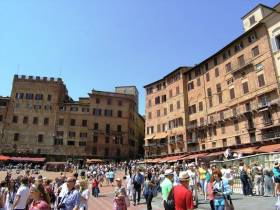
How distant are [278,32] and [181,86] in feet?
64.6

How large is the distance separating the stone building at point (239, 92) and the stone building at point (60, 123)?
1672 centimetres

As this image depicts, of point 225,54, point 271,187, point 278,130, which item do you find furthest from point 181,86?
point 271,187

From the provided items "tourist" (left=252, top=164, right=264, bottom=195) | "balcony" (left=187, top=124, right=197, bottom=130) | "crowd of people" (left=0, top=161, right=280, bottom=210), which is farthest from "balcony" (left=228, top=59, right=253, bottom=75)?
"tourist" (left=252, top=164, right=264, bottom=195)

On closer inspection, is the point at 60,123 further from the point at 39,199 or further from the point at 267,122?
the point at 39,199

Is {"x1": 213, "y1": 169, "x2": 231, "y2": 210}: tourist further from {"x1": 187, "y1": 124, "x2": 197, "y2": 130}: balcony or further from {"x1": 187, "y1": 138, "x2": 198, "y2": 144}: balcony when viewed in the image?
{"x1": 187, "y1": 124, "x2": 197, "y2": 130}: balcony

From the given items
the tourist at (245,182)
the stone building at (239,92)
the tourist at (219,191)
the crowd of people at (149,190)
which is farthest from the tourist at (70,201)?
the stone building at (239,92)

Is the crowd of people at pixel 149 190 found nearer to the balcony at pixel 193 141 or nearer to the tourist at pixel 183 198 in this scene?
the tourist at pixel 183 198

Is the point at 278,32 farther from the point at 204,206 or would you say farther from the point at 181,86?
the point at 204,206

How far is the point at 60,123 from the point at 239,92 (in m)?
37.8

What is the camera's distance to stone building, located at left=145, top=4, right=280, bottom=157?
32.6 metres

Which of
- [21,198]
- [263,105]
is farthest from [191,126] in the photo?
[21,198]

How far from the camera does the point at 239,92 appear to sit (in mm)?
37406

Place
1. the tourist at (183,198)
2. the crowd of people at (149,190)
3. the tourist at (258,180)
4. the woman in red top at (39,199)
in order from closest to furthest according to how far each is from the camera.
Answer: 1. the woman in red top at (39,199)
2. the tourist at (183,198)
3. the crowd of people at (149,190)
4. the tourist at (258,180)

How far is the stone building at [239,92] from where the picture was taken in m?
A: 32.6
